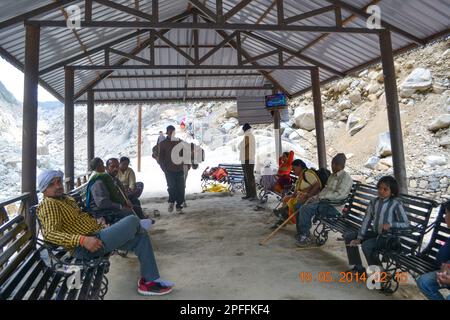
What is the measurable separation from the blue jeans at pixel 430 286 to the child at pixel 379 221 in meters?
0.67

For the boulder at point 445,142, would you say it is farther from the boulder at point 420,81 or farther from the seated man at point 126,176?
the seated man at point 126,176

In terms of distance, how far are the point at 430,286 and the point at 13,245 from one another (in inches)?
116

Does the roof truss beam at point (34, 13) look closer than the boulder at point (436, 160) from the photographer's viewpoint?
Yes

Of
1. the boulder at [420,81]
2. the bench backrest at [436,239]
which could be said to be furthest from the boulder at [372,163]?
the bench backrest at [436,239]

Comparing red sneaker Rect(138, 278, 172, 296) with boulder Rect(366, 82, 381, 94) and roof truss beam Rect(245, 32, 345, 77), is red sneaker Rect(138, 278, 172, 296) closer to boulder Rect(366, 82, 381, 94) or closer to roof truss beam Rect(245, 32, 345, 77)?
roof truss beam Rect(245, 32, 345, 77)

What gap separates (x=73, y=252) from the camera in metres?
2.79

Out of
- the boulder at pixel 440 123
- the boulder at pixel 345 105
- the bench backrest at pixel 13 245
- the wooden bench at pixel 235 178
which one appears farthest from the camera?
the boulder at pixel 345 105

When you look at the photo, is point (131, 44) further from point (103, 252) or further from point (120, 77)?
point (103, 252)

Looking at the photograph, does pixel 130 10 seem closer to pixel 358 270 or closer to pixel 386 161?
pixel 358 270

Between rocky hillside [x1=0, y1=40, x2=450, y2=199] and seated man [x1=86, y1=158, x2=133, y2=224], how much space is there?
7663mm

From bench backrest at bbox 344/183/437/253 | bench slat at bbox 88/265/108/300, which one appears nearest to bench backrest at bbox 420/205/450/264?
bench backrest at bbox 344/183/437/253

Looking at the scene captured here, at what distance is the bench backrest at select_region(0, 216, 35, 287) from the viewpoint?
229 centimetres

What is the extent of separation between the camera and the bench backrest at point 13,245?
2.29 m
